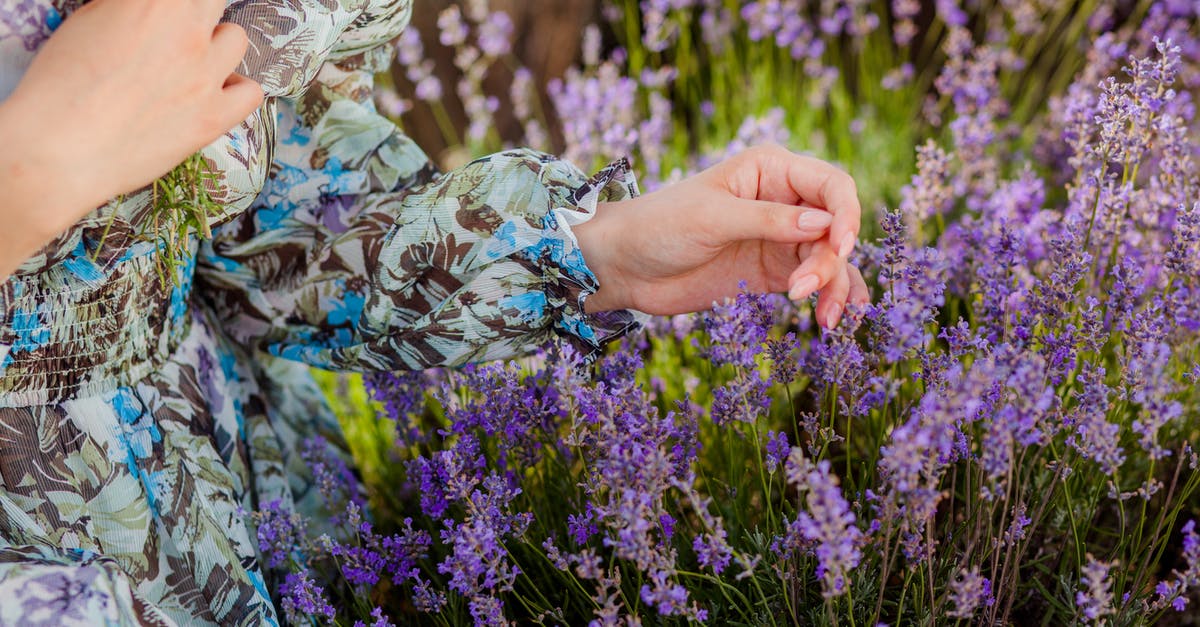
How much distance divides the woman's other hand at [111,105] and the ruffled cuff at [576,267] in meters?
0.51

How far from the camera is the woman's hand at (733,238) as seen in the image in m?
1.40

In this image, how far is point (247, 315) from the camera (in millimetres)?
1926

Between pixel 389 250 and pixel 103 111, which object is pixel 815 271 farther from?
pixel 103 111

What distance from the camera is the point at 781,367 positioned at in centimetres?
152

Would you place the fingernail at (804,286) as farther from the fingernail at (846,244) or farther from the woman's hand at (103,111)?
the woman's hand at (103,111)

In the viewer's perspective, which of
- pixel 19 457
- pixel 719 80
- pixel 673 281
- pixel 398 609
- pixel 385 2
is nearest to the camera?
pixel 19 457

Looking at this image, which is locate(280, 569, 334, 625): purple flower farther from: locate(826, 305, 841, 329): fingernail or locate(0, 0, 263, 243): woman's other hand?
locate(826, 305, 841, 329): fingernail

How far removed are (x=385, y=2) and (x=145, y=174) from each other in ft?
1.98

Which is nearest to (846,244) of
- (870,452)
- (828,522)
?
(828,522)

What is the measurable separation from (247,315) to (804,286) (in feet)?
3.54

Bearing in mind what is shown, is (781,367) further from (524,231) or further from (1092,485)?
(1092,485)

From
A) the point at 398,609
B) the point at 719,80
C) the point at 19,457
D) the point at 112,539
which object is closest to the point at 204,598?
the point at 112,539

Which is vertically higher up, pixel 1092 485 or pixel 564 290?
pixel 564 290

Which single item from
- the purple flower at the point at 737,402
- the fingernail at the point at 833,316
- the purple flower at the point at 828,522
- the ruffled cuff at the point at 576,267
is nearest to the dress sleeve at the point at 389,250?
the ruffled cuff at the point at 576,267
